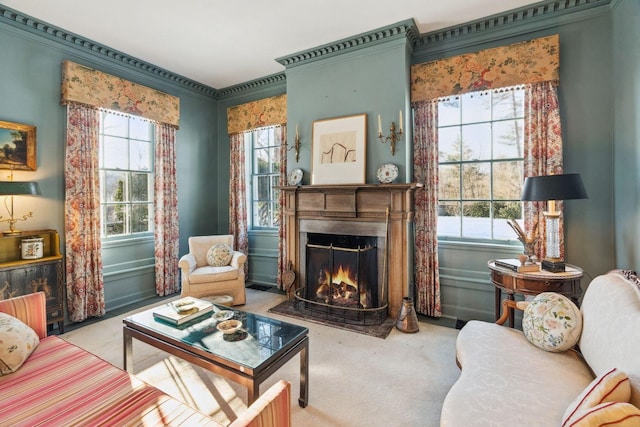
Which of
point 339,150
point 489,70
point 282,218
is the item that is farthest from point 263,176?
point 489,70

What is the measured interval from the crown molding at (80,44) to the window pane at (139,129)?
67cm

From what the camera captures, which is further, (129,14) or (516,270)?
(129,14)

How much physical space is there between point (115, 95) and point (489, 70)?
4.30 meters

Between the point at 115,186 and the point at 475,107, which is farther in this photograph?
the point at 115,186

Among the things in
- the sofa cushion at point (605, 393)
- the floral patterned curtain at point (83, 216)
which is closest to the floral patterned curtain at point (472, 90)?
the sofa cushion at point (605, 393)

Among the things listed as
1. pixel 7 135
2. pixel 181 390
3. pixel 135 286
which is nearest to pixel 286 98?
pixel 7 135

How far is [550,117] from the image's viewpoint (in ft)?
9.39

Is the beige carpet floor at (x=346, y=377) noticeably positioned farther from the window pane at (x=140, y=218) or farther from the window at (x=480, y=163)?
the window pane at (x=140, y=218)

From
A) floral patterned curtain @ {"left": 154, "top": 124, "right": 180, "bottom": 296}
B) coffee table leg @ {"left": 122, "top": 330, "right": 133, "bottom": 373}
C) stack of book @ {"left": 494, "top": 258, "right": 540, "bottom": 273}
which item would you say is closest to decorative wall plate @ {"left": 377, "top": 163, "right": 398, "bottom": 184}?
stack of book @ {"left": 494, "top": 258, "right": 540, "bottom": 273}

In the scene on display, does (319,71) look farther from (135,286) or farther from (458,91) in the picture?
(135,286)

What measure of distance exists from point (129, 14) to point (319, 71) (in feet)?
6.71

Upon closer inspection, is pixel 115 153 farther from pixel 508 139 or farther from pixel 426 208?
pixel 508 139

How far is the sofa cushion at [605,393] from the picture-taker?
3.57 feet

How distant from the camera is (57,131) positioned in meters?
3.33
